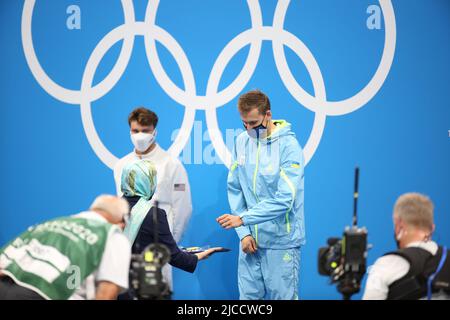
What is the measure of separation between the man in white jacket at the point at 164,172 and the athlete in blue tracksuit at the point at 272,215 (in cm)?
65

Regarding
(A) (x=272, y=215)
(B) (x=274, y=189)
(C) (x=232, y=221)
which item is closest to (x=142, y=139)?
(C) (x=232, y=221)

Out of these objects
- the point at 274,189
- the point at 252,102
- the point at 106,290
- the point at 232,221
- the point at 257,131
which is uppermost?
the point at 252,102

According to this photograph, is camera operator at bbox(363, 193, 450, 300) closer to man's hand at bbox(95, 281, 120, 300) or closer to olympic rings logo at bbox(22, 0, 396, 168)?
man's hand at bbox(95, 281, 120, 300)

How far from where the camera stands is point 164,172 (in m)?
5.85

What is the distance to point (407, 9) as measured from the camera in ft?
21.0

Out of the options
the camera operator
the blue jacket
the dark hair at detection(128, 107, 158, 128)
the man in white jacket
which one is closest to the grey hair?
the camera operator

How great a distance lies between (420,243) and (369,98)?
9.57 feet

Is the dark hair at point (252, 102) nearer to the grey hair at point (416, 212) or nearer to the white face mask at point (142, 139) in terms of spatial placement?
the white face mask at point (142, 139)

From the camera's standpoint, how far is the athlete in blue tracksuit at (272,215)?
5.23 meters

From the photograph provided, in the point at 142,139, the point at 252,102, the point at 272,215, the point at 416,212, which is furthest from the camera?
the point at 142,139

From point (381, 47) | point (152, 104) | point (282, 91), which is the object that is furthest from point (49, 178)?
point (381, 47)

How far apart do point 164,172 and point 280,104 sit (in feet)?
4.70

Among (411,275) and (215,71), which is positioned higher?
(215,71)

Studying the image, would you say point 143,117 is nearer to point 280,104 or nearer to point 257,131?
point 257,131
